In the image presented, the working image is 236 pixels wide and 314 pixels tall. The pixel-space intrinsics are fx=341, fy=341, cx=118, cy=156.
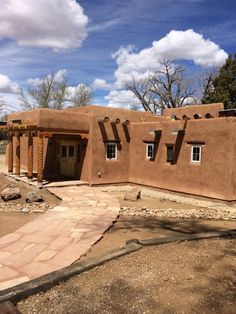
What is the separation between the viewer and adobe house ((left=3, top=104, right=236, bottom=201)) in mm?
13969

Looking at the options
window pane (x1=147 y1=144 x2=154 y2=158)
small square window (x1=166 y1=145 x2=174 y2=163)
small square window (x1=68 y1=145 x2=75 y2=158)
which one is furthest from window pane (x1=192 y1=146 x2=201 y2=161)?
small square window (x1=68 y1=145 x2=75 y2=158)

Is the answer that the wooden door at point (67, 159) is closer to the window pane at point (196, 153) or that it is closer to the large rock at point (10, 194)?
the large rock at point (10, 194)

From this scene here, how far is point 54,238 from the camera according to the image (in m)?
8.48

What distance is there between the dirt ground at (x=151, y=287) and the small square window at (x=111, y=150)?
36.2 ft

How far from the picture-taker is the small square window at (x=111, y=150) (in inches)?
706

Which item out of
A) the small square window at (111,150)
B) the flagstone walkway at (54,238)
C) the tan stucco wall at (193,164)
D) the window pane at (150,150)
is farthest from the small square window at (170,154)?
the flagstone walkway at (54,238)

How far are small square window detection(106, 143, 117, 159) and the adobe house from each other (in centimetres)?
3

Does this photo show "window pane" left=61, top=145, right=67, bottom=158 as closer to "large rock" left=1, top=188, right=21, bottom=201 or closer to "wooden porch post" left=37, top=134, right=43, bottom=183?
"wooden porch post" left=37, top=134, right=43, bottom=183

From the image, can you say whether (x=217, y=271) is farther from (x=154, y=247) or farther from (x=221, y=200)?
(x=221, y=200)

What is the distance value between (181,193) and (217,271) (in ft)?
31.2

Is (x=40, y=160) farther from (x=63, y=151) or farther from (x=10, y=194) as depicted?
(x=63, y=151)

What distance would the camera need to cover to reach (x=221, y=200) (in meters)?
13.8

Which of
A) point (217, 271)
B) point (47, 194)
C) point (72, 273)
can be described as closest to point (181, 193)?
point (47, 194)

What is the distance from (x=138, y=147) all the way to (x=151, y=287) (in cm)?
1308
